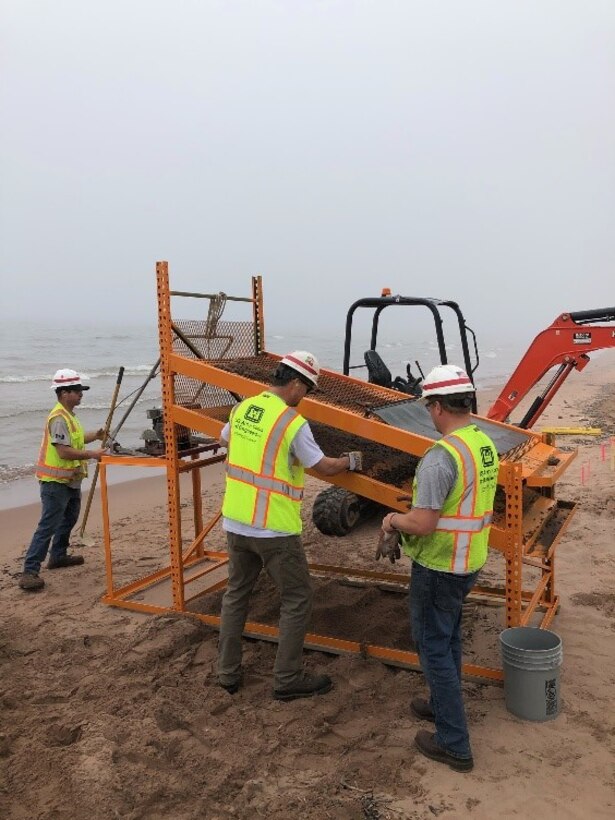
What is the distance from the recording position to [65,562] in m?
6.53

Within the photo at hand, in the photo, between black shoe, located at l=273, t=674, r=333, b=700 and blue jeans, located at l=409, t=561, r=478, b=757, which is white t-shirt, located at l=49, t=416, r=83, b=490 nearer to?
black shoe, located at l=273, t=674, r=333, b=700

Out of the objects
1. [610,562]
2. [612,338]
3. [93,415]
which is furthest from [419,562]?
[93,415]

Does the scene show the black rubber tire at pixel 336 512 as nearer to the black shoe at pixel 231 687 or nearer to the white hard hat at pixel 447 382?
the black shoe at pixel 231 687

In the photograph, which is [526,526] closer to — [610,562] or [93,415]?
[610,562]

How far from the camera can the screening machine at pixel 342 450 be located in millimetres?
4082

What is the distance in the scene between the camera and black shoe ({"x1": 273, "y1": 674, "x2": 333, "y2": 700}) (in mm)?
3980

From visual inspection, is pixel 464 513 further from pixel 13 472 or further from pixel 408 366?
pixel 13 472

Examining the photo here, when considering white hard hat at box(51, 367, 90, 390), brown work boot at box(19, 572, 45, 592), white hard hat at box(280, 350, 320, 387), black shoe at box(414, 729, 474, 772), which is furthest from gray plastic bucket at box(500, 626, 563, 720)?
white hard hat at box(51, 367, 90, 390)

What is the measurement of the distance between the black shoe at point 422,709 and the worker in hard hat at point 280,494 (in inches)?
21.3

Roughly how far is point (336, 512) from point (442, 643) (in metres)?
3.87

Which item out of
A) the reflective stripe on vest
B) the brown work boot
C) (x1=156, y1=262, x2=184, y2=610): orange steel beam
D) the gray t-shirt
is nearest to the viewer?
the gray t-shirt

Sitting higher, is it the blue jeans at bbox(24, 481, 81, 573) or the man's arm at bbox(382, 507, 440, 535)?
the man's arm at bbox(382, 507, 440, 535)

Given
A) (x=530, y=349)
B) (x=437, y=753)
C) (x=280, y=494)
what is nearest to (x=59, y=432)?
(x=280, y=494)

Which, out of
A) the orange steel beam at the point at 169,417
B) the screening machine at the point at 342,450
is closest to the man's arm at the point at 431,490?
the screening machine at the point at 342,450
